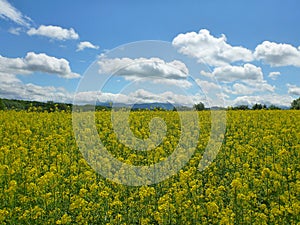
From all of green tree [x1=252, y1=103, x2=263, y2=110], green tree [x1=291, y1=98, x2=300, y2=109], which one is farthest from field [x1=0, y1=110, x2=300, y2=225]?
green tree [x1=291, y1=98, x2=300, y2=109]

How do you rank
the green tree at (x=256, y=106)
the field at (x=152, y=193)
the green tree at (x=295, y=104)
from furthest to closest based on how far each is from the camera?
1. the green tree at (x=295, y=104)
2. the green tree at (x=256, y=106)
3. the field at (x=152, y=193)

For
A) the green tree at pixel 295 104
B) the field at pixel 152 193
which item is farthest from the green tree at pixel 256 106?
the field at pixel 152 193

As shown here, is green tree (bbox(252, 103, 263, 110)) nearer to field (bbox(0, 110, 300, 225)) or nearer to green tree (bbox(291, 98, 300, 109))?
green tree (bbox(291, 98, 300, 109))

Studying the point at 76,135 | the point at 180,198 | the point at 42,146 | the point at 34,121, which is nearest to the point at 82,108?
the point at 34,121

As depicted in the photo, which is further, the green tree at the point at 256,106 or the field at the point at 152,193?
the green tree at the point at 256,106

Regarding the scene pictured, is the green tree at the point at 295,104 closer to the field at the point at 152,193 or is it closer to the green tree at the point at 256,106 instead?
the green tree at the point at 256,106

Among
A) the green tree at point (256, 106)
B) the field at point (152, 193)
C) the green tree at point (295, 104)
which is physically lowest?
the field at point (152, 193)

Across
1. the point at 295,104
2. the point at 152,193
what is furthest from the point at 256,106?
the point at 152,193

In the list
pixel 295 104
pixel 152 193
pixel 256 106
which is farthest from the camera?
pixel 295 104

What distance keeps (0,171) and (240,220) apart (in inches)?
173

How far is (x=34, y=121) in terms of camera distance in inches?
588

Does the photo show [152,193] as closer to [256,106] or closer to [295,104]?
[256,106]

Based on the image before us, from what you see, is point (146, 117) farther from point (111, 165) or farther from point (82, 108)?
point (111, 165)

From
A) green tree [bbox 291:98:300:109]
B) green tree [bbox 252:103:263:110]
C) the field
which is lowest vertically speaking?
the field
